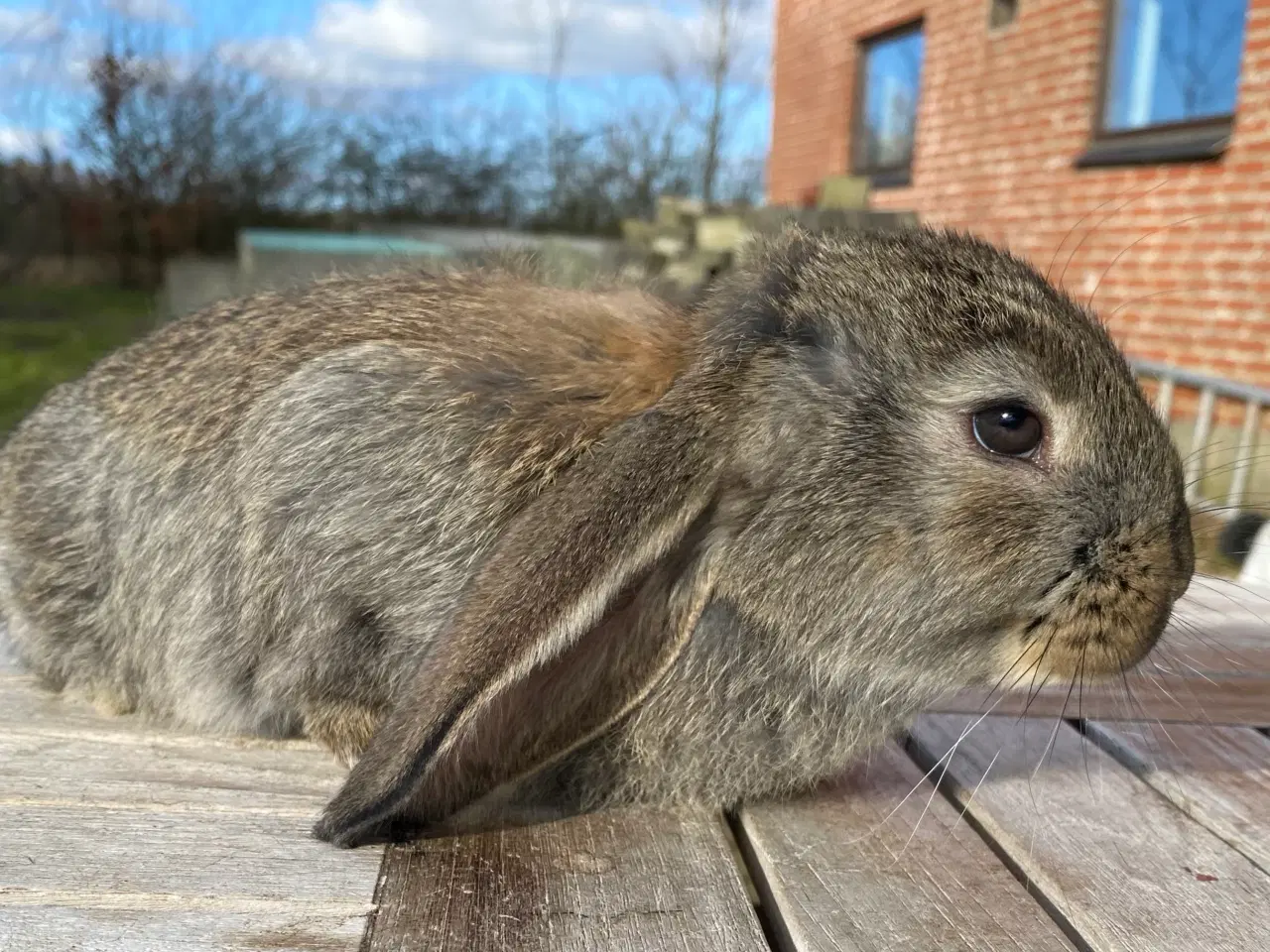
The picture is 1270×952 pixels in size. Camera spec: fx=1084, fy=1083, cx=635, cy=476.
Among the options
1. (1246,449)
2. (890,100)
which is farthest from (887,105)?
(1246,449)

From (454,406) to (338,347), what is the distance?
290 mm

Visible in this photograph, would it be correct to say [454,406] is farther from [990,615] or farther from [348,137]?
[348,137]

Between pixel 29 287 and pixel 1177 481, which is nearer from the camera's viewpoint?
pixel 1177 481

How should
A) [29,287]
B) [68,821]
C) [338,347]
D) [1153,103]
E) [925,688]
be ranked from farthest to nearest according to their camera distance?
[29,287] → [1153,103] → [338,347] → [925,688] → [68,821]

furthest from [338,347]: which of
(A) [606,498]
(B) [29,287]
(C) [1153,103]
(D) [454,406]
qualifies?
(B) [29,287]

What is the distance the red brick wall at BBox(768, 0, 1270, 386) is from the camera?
6.72 m

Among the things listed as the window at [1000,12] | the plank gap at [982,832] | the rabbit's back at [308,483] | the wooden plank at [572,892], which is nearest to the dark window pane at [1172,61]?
the window at [1000,12]

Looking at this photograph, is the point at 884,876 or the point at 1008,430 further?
the point at 1008,430

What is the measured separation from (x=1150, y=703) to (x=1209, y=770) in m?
0.29

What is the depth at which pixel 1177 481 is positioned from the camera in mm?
1811

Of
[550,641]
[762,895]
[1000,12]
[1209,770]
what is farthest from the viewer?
[1000,12]

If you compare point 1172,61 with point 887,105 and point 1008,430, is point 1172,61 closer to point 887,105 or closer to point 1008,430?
point 887,105

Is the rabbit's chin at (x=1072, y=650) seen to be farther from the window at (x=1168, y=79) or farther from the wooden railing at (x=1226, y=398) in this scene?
A: the window at (x=1168, y=79)

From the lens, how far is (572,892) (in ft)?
5.01
